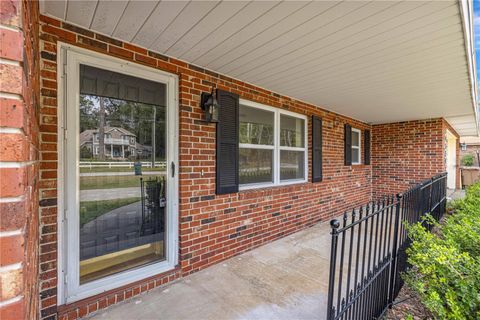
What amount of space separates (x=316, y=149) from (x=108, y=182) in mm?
3751

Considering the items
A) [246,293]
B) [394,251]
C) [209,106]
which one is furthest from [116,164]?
[394,251]

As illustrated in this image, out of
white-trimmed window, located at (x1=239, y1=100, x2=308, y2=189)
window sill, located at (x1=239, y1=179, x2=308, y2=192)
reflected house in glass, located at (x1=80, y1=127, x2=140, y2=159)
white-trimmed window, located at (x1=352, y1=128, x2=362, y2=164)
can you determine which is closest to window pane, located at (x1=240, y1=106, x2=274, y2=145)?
white-trimmed window, located at (x1=239, y1=100, x2=308, y2=189)

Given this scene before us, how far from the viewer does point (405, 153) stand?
658cm

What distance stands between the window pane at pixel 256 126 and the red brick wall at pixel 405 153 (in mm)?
4646

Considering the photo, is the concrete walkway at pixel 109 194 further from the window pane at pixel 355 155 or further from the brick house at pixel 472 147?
the brick house at pixel 472 147

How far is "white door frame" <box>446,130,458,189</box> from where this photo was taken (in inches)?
369

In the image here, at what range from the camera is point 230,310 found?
6.97 feet

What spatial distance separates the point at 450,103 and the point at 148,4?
5.34m

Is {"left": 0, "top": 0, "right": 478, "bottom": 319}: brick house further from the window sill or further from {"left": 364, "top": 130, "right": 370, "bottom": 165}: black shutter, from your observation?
{"left": 364, "top": 130, "right": 370, "bottom": 165}: black shutter

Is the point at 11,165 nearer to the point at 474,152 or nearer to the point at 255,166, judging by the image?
the point at 255,166

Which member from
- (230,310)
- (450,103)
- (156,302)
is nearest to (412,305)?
(230,310)

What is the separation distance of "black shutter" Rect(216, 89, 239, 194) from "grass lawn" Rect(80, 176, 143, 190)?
3.09ft

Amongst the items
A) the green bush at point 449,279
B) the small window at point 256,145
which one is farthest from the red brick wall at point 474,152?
the green bush at point 449,279

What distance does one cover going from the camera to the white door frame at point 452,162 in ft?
30.8
